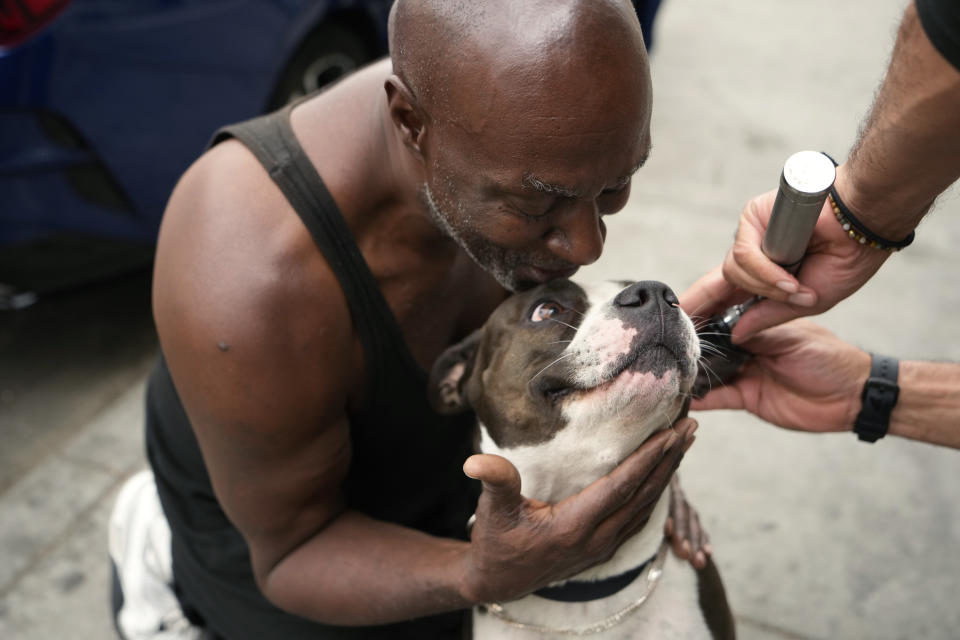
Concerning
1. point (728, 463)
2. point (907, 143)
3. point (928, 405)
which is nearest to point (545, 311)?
point (907, 143)

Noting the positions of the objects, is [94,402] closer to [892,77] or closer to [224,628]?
[224,628]

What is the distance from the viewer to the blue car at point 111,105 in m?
3.24

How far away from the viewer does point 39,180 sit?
3393 mm

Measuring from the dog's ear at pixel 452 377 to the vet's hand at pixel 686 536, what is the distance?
0.62 m

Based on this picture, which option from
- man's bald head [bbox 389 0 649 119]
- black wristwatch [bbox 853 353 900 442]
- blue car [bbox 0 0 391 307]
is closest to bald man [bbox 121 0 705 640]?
man's bald head [bbox 389 0 649 119]

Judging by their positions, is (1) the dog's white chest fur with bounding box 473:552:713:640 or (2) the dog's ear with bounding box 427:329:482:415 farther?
(2) the dog's ear with bounding box 427:329:482:415

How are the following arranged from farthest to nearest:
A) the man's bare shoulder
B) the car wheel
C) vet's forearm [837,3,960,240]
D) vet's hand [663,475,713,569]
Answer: the car wheel, vet's hand [663,475,713,569], the man's bare shoulder, vet's forearm [837,3,960,240]

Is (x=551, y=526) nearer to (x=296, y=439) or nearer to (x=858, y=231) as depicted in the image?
(x=296, y=439)

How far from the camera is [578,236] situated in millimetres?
1887

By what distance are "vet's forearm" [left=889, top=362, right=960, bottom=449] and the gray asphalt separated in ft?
2.92

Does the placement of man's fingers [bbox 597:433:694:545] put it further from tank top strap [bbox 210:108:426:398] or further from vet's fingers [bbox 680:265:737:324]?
tank top strap [bbox 210:108:426:398]

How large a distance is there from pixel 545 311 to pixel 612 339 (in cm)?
27

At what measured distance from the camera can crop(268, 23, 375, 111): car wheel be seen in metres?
4.24

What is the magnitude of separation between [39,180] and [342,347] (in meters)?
1.93
